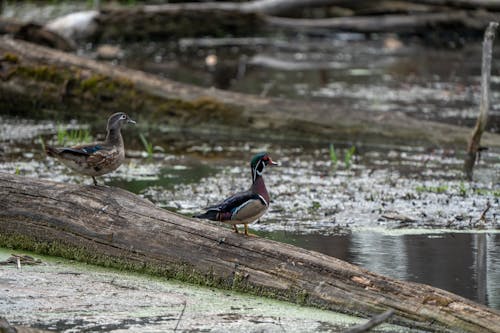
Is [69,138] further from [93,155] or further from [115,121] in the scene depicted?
[93,155]

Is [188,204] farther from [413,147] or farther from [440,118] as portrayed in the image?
[440,118]

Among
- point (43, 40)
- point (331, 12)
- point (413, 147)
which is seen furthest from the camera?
point (331, 12)

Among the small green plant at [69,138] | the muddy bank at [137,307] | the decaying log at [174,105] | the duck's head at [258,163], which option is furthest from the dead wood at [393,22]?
the muddy bank at [137,307]

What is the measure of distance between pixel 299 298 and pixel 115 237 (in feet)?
4.64

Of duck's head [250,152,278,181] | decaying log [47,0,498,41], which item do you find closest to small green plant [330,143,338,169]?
duck's head [250,152,278,181]

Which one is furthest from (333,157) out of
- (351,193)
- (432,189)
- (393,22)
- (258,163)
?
(393,22)

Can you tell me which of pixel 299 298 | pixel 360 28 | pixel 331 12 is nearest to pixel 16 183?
pixel 299 298

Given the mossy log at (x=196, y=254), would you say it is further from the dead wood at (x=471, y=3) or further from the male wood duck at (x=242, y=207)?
the dead wood at (x=471, y=3)

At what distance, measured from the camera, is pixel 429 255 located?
7.34 m

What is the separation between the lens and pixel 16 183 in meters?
7.12

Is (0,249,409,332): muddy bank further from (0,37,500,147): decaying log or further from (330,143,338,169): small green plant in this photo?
(0,37,500,147): decaying log

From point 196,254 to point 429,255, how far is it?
195 centimetres

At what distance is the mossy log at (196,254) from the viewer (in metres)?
5.56

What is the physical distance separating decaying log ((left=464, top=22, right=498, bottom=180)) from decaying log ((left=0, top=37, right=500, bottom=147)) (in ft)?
2.59
